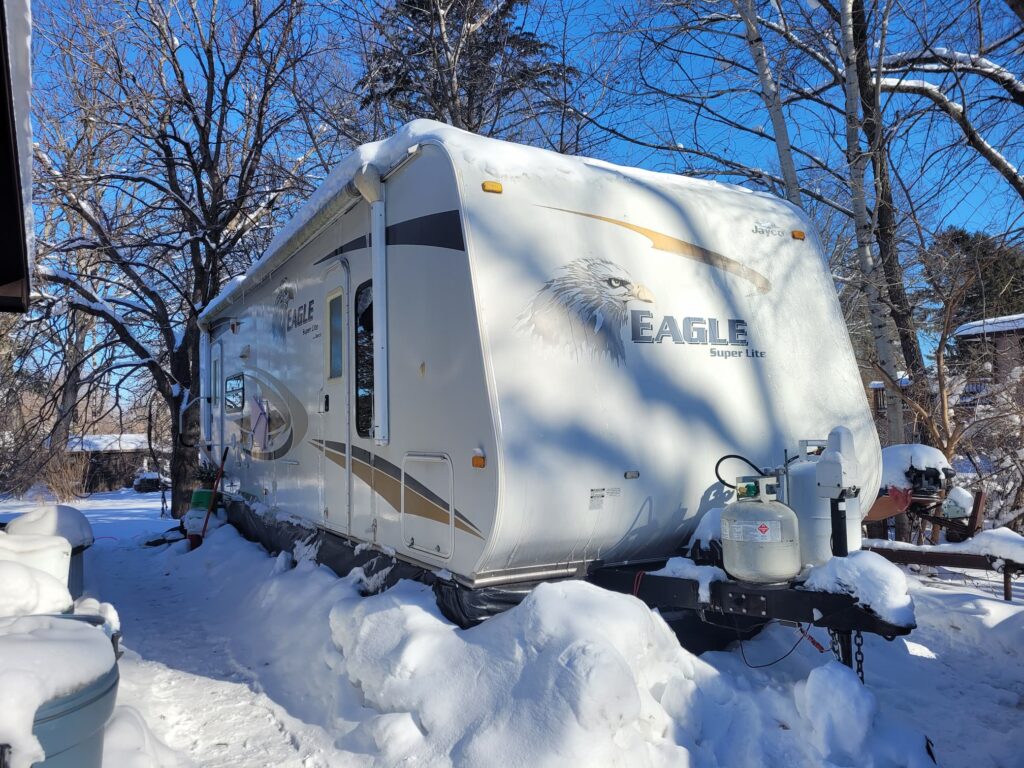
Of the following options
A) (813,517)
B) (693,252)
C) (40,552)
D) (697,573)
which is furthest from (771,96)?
(40,552)

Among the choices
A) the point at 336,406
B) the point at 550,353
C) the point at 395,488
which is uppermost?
the point at 550,353

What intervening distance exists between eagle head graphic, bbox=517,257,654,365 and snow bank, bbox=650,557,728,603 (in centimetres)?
113

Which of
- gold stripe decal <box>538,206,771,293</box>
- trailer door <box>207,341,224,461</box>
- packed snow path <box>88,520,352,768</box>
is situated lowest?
packed snow path <box>88,520,352,768</box>

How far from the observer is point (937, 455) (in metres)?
6.56

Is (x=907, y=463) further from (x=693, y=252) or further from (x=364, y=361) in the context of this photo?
(x=364, y=361)

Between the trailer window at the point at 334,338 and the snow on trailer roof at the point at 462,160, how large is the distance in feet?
1.90

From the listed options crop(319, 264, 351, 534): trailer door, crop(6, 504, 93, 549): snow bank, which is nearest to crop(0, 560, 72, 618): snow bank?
crop(319, 264, 351, 534): trailer door

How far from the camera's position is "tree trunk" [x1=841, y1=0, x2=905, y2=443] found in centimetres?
852

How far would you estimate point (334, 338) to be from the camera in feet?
18.3

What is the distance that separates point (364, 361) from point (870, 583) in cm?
318

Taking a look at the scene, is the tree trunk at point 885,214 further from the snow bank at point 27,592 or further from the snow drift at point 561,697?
the snow bank at point 27,592

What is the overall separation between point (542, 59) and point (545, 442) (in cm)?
1098

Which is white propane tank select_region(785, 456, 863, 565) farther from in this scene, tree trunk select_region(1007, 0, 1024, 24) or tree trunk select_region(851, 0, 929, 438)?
tree trunk select_region(851, 0, 929, 438)

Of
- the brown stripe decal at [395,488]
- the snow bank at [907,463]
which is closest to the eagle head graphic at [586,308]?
the brown stripe decal at [395,488]
